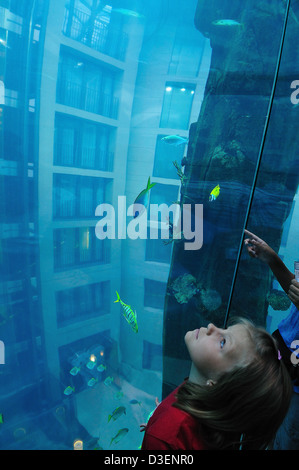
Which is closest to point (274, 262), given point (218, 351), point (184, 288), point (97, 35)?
point (218, 351)

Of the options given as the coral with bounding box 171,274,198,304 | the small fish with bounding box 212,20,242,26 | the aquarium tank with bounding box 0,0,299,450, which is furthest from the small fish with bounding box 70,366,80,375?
the small fish with bounding box 212,20,242,26

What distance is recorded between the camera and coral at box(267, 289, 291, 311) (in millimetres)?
3102

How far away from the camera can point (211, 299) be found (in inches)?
134

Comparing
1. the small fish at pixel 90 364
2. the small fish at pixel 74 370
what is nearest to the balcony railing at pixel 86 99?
the small fish at pixel 90 364

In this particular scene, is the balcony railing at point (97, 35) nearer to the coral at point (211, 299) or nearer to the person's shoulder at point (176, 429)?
the coral at point (211, 299)

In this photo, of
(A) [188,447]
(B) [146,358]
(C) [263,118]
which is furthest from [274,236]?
(B) [146,358]

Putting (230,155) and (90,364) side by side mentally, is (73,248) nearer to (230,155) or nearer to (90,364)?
(90,364)

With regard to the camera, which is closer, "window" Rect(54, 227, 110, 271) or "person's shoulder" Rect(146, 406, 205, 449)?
"person's shoulder" Rect(146, 406, 205, 449)

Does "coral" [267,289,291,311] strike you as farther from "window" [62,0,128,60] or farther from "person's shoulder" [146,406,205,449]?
"window" [62,0,128,60]

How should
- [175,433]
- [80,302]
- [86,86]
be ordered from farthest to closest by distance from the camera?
[80,302] < [86,86] < [175,433]

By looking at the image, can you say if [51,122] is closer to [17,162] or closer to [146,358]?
[17,162]

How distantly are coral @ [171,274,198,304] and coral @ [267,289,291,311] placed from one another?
3.37ft

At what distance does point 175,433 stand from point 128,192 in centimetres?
350

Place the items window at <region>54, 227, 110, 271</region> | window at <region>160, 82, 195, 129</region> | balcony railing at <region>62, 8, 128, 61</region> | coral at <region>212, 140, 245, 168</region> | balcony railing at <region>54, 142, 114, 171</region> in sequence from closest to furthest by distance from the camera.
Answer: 1. coral at <region>212, 140, 245, 168</region>
2. balcony railing at <region>62, 8, 128, 61</region>
3. window at <region>160, 82, 195, 129</region>
4. balcony railing at <region>54, 142, 114, 171</region>
5. window at <region>54, 227, 110, 271</region>
